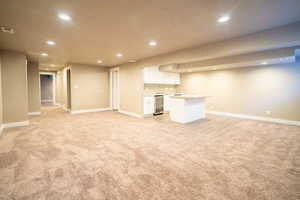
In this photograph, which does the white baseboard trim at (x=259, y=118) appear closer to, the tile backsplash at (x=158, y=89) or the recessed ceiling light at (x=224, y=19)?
the tile backsplash at (x=158, y=89)

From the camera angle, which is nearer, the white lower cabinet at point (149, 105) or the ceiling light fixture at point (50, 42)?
the ceiling light fixture at point (50, 42)

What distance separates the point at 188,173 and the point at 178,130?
2.09 meters

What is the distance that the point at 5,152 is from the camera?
2670 mm

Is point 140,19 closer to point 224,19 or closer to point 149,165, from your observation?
point 224,19

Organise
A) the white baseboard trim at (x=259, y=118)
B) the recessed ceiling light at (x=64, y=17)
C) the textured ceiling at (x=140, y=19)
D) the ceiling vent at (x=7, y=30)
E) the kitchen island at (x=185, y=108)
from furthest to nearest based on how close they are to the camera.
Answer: the kitchen island at (x=185, y=108) < the white baseboard trim at (x=259, y=118) < the ceiling vent at (x=7, y=30) < the recessed ceiling light at (x=64, y=17) < the textured ceiling at (x=140, y=19)

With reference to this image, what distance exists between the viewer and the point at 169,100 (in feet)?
21.6

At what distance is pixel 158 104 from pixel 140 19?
14.8 feet

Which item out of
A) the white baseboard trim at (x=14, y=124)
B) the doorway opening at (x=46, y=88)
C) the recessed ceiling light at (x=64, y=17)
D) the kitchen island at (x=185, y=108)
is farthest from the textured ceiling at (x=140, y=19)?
the doorway opening at (x=46, y=88)

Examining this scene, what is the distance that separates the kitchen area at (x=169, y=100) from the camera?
198 inches

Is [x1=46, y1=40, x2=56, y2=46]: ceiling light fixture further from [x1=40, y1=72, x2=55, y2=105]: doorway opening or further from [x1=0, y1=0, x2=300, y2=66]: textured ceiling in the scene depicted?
[x1=40, y1=72, x2=55, y2=105]: doorway opening

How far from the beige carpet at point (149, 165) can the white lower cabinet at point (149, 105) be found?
2.17m

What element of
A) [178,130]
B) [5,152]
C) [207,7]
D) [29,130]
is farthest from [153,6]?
[29,130]

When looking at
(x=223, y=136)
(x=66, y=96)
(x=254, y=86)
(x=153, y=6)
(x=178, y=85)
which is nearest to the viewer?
(x=153, y=6)

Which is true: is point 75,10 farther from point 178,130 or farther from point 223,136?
point 223,136
